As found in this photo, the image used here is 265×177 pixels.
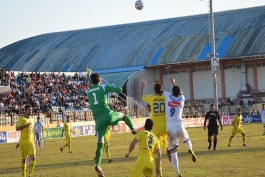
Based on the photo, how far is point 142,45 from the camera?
84.8m

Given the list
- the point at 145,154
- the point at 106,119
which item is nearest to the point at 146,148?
the point at 145,154

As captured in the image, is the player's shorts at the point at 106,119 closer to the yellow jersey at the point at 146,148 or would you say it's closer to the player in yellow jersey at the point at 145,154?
the player in yellow jersey at the point at 145,154

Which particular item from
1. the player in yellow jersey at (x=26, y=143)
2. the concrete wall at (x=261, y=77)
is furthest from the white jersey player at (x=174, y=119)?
the concrete wall at (x=261, y=77)

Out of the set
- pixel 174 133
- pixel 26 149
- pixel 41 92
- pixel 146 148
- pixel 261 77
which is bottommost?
pixel 26 149

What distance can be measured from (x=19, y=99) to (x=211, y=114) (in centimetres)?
3122

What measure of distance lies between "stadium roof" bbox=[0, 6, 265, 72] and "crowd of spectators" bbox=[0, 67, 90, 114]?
14123mm

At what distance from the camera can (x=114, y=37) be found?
9125 cm

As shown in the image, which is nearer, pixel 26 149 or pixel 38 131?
pixel 26 149

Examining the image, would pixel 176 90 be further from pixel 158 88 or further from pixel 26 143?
pixel 26 143

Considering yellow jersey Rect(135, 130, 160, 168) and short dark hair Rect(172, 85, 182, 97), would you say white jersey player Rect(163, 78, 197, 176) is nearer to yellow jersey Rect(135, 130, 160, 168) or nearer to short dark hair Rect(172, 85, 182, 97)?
Result: short dark hair Rect(172, 85, 182, 97)

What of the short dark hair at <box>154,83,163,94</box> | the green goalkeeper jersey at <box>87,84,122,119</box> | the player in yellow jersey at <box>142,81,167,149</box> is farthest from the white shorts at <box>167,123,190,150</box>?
the green goalkeeper jersey at <box>87,84,122,119</box>

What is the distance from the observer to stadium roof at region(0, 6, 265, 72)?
76.4m

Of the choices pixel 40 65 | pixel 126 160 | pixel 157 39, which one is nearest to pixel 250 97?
pixel 157 39

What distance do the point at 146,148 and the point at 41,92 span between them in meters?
48.5
